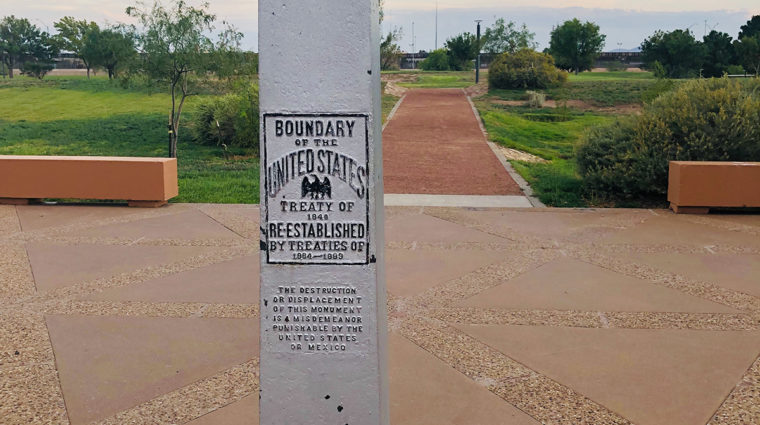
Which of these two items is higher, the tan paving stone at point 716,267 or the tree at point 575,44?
the tree at point 575,44

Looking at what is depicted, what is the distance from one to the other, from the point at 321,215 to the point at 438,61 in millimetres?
67013

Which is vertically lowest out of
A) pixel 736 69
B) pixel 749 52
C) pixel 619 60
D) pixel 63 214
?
pixel 63 214

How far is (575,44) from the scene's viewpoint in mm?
61719

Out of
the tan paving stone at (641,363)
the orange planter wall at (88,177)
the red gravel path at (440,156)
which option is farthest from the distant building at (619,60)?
the tan paving stone at (641,363)

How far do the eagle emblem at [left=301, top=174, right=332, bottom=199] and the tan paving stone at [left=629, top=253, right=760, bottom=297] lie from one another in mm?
5090

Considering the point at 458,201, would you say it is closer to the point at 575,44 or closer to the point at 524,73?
the point at 524,73

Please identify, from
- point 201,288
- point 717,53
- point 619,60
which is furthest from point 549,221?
point 619,60

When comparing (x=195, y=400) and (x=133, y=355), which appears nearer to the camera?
(x=195, y=400)

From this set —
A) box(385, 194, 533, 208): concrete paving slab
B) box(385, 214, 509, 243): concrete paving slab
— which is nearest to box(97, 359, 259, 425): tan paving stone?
box(385, 214, 509, 243): concrete paving slab

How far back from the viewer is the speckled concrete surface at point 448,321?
4.36 meters

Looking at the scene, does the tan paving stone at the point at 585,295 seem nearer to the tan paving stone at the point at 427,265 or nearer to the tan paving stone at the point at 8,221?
the tan paving stone at the point at 427,265

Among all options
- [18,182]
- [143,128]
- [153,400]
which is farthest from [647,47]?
[153,400]

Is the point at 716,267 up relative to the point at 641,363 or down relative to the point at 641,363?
up

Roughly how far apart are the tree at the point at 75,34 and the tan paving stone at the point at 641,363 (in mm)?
34272
